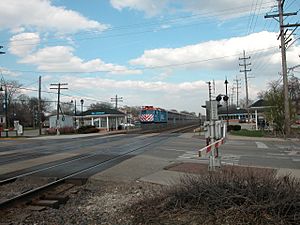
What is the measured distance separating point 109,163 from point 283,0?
25.2 metres

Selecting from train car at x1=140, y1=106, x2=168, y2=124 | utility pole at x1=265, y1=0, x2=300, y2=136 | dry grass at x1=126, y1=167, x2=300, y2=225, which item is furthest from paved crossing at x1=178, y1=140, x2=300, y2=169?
train car at x1=140, y1=106, x2=168, y2=124

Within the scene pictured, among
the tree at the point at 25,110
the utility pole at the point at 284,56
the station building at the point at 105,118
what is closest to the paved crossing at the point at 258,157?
the utility pole at the point at 284,56

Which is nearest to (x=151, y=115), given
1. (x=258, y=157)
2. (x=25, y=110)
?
(x=258, y=157)

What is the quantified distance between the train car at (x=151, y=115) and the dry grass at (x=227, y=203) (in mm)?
42542

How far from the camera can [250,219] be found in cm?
495

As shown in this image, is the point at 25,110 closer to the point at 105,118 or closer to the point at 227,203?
the point at 105,118

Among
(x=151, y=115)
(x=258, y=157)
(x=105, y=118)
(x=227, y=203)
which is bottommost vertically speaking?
(x=258, y=157)

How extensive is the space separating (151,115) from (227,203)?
147 feet

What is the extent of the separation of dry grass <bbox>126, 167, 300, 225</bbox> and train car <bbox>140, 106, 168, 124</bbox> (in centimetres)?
4254

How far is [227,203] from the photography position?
532 cm

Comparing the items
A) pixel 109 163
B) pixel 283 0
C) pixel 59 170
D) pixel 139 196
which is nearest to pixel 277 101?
pixel 283 0

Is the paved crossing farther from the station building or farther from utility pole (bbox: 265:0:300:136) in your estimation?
the station building

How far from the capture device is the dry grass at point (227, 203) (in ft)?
16.3

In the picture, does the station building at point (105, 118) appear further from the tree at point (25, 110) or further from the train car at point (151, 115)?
the tree at point (25, 110)
